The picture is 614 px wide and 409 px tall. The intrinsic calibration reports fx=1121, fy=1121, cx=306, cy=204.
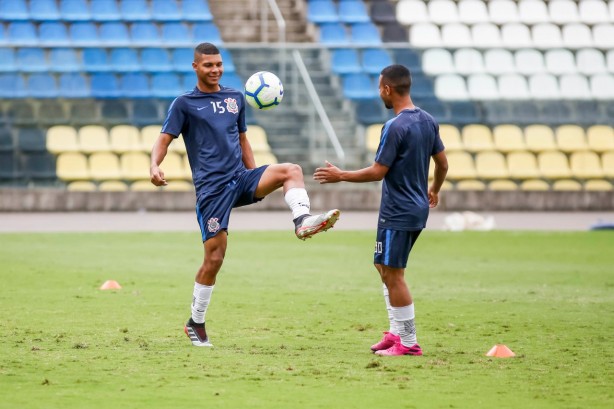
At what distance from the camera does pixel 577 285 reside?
13125 millimetres

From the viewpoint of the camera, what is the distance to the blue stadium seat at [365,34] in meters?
28.2

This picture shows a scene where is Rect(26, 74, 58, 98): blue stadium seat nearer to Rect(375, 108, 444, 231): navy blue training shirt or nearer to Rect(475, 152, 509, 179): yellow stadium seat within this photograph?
Rect(475, 152, 509, 179): yellow stadium seat

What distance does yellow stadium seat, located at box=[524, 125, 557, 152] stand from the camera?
26281 millimetres

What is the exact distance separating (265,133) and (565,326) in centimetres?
1611

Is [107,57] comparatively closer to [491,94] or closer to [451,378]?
[491,94]

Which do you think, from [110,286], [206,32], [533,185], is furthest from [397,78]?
[206,32]

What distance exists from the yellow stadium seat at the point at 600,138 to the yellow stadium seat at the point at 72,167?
459 inches

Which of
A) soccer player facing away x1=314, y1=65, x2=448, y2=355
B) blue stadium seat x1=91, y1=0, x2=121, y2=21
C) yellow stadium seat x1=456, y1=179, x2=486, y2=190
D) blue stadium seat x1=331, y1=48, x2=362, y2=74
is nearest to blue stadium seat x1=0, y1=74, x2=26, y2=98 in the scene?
blue stadium seat x1=91, y1=0, x2=121, y2=21

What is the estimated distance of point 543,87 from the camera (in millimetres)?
27203

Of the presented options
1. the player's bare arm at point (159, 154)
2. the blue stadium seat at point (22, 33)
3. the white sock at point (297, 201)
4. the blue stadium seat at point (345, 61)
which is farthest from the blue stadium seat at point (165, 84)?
the white sock at point (297, 201)

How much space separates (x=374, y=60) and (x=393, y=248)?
18949 mm

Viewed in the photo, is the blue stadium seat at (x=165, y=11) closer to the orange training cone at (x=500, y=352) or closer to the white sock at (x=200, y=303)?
the white sock at (x=200, y=303)

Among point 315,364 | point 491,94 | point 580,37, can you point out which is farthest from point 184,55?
point 315,364

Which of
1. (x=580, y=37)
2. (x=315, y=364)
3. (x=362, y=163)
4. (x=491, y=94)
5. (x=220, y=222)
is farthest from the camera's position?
(x=580, y=37)
